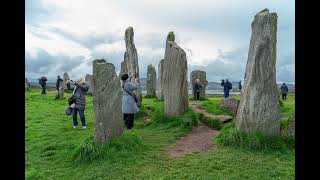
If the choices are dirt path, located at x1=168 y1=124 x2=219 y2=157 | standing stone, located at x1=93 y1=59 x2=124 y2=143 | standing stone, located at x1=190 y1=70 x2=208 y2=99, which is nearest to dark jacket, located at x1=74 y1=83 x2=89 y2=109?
standing stone, located at x1=93 y1=59 x2=124 y2=143

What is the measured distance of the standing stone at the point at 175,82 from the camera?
14.8m

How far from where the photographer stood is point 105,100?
33.5ft

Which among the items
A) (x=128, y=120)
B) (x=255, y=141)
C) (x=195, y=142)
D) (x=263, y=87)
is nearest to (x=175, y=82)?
(x=128, y=120)

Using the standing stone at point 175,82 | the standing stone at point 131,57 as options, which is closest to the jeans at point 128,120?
the standing stone at point 175,82

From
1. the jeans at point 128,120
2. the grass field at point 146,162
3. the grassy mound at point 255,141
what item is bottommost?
the grass field at point 146,162

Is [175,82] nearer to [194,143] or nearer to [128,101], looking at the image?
[128,101]

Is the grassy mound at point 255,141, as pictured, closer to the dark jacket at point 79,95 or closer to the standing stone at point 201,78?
the dark jacket at point 79,95

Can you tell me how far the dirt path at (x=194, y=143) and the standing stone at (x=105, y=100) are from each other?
1844 mm

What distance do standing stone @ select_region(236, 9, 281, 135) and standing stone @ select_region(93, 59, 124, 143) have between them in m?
3.73

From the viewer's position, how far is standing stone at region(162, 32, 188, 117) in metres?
14.8

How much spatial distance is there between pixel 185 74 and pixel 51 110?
1065 cm

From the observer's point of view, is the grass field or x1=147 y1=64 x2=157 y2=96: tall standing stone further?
x1=147 y1=64 x2=157 y2=96: tall standing stone

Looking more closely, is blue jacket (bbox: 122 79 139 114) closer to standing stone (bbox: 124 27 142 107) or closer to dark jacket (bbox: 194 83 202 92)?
standing stone (bbox: 124 27 142 107)
